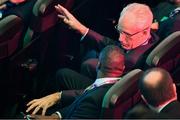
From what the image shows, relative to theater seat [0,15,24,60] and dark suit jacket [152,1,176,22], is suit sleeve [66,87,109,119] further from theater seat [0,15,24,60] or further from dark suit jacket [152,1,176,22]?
dark suit jacket [152,1,176,22]

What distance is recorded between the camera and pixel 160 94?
1.07 meters

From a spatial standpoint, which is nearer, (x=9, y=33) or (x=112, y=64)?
(x=112, y=64)

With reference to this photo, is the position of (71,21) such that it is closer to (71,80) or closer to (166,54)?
(71,80)

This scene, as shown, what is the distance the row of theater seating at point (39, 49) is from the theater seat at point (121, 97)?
13 cm

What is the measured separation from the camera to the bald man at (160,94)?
3.52 feet

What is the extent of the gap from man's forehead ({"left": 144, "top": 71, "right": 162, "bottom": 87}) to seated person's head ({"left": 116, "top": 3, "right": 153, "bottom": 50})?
0.32m

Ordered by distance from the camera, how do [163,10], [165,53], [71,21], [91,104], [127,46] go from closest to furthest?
[91,104] < [165,53] < [127,46] < [71,21] < [163,10]

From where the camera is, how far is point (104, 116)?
1.17 m

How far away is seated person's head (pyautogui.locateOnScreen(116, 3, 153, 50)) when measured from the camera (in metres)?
1.40

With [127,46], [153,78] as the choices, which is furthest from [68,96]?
[153,78]

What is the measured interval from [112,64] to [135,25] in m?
0.21

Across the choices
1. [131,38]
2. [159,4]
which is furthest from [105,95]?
[159,4]

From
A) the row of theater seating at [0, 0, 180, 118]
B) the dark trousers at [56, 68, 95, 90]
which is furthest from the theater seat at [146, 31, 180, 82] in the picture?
the dark trousers at [56, 68, 95, 90]

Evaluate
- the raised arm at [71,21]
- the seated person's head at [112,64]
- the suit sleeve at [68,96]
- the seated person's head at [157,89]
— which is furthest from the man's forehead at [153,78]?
the raised arm at [71,21]
